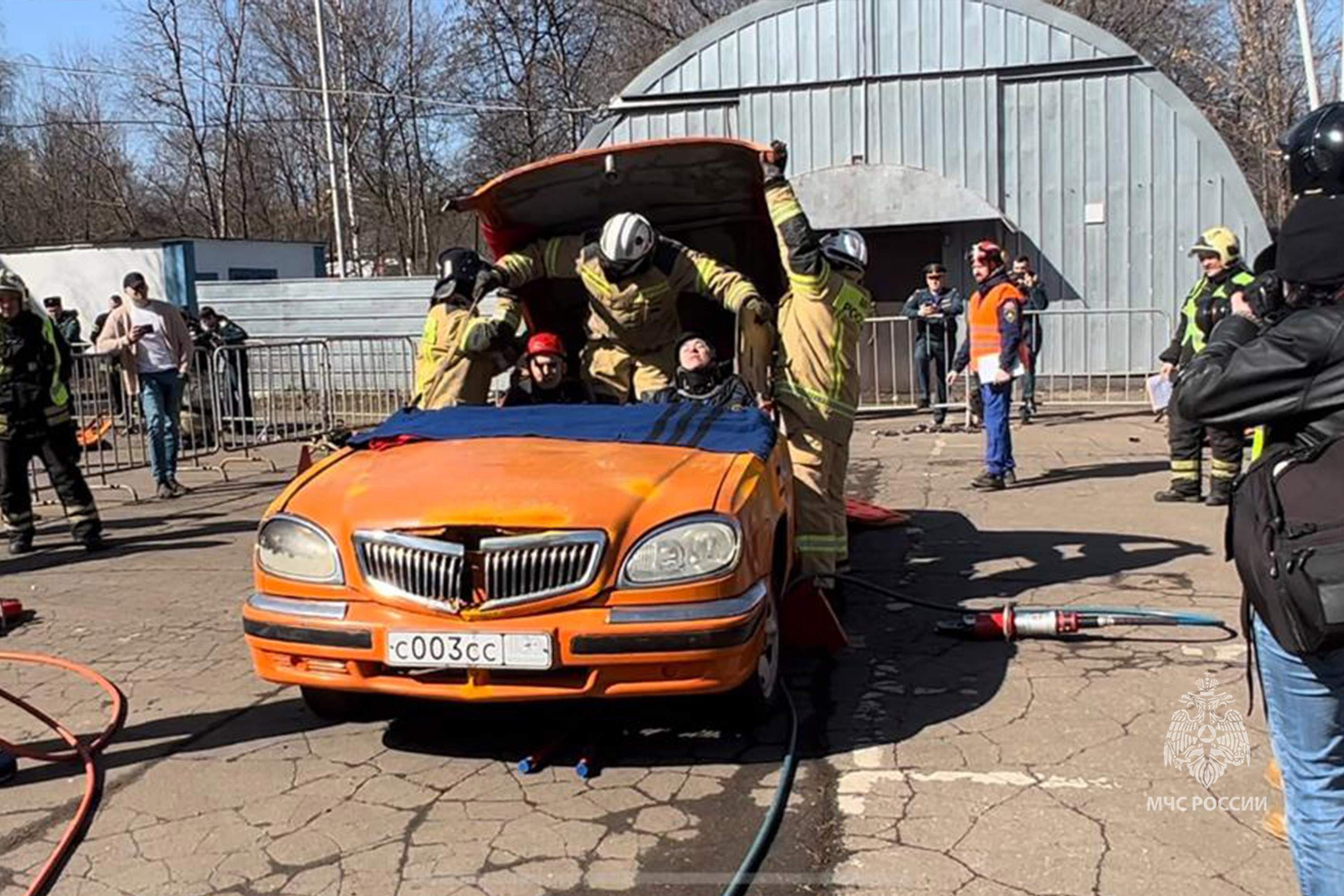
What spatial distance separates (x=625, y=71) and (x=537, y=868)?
32427 mm

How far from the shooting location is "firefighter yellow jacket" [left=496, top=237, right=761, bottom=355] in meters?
6.58

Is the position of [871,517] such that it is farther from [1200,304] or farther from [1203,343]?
[1200,304]

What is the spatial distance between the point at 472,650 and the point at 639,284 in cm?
305

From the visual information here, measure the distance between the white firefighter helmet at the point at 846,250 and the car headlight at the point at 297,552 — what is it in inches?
114

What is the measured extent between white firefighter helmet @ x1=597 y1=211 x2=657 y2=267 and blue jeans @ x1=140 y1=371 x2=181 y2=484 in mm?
6068

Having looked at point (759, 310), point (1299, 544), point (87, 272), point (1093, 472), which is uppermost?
point (87, 272)

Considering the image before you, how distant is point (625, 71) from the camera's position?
33844 mm

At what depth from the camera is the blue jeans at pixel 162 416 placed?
10.8 m

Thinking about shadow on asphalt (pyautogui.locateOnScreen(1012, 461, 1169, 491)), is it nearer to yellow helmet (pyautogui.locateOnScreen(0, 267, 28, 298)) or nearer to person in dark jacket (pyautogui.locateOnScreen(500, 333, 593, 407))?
person in dark jacket (pyautogui.locateOnScreen(500, 333, 593, 407))

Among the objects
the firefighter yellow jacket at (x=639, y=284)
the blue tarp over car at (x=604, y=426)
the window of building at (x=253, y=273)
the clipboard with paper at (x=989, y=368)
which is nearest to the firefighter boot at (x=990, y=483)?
the clipboard with paper at (x=989, y=368)

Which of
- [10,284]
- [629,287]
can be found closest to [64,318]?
[10,284]

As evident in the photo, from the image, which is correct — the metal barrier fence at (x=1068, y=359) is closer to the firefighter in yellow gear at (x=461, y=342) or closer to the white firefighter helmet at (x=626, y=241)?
the firefighter in yellow gear at (x=461, y=342)

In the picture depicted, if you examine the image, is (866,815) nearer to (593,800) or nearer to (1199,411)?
(593,800)

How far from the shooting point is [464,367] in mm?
6945
